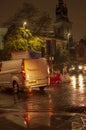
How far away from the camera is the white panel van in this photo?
74.2 feet

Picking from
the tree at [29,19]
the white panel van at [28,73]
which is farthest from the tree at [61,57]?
the white panel van at [28,73]

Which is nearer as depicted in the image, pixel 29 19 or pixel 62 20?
pixel 29 19

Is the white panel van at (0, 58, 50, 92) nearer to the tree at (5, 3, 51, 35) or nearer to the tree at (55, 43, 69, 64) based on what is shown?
the tree at (5, 3, 51, 35)

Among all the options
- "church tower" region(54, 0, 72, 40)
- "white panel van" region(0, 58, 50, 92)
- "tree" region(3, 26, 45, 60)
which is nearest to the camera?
"white panel van" region(0, 58, 50, 92)

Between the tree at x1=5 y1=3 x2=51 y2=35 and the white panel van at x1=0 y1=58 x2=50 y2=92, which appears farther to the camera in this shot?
the tree at x1=5 y1=3 x2=51 y2=35

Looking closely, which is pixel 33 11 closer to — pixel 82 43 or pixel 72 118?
pixel 72 118

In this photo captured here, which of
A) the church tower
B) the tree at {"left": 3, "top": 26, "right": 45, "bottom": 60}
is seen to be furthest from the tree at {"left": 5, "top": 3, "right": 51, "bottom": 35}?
the church tower

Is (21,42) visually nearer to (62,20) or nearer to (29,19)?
(29,19)

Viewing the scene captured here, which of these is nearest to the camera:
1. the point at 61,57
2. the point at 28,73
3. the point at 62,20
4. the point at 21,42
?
the point at 28,73

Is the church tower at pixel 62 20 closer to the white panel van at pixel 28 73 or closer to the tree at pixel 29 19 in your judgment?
the tree at pixel 29 19

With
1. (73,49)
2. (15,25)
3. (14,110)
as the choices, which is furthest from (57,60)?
(14,110)

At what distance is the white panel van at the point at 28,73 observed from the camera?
22609mm

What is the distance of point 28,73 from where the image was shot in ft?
74.2

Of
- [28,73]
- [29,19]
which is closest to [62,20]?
[29,19]
